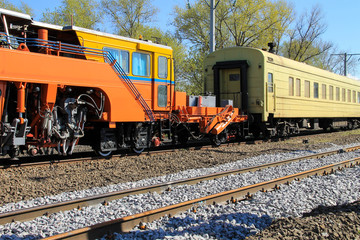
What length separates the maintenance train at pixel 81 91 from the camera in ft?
24.4

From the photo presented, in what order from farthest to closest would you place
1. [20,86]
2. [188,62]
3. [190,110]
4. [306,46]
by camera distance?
[306,46]
[188,62]
[190,110]
[20,86]

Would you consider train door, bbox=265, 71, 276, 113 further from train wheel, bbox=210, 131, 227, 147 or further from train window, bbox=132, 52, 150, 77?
train window, bbox=132, 52, 150, 77

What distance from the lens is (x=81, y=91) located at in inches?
354

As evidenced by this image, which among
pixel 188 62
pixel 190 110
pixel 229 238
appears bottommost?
pixel 229 238

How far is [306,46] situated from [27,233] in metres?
37.7

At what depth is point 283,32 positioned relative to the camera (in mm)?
31875

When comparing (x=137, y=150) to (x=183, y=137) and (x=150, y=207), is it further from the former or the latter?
(x=150, y=207)

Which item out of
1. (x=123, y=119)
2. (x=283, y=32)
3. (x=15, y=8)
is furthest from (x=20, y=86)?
(x=283, y=32)

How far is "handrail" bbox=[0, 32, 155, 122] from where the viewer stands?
7.84m

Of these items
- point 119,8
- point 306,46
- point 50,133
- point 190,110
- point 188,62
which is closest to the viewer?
point 50,133

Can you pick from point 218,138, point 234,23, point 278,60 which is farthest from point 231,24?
point 218,138

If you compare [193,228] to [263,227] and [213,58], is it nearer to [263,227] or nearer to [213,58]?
[263,227]

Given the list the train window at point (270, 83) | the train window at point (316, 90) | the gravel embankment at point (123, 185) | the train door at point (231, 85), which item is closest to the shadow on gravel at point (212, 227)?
the gravel embankment at point (123, 185)

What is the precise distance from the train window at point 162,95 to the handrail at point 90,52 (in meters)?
0.85
